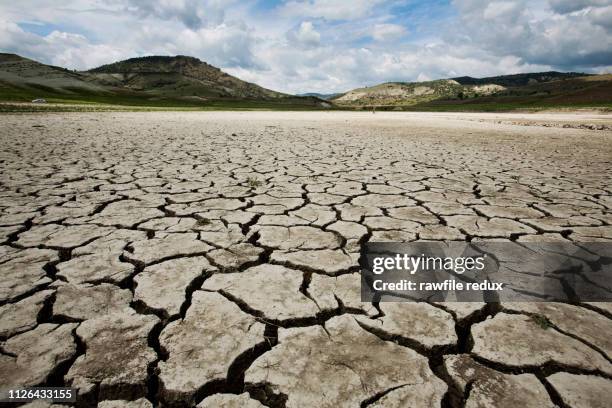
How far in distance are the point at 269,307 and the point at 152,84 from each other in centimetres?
9969

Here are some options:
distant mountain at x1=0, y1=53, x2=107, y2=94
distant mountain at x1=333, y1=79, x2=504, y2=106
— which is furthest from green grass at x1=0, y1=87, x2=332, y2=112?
distant mountain at x1=333, y1=79, x2=504, y2=106

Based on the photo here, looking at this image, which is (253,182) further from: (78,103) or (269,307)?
(78,103)

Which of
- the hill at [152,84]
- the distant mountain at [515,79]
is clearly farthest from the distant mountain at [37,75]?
the distant mountain at [515,79]

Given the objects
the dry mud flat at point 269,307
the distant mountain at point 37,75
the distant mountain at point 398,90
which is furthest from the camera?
the distant mountain at point 398,90

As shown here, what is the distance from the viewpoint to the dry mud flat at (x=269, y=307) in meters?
0.99

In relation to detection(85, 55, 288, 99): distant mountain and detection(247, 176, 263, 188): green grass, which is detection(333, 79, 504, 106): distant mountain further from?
detection(247, 176, 263, 188): green grass

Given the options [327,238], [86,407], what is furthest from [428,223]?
[86,407]

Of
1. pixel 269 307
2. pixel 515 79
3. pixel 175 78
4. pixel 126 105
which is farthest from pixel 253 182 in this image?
pixel 515 79

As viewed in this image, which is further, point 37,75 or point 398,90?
point 398,90

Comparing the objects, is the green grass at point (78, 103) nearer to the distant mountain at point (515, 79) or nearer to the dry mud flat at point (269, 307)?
the dry mud flat at point (269, 307)

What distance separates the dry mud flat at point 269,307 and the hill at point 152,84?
146 ft

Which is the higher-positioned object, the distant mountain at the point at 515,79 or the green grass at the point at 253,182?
the distant mountain at the point at 515,79

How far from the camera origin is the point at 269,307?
1358mm

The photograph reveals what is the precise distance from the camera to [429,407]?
0.92 metres
